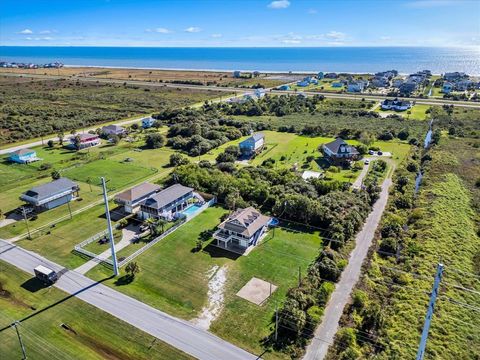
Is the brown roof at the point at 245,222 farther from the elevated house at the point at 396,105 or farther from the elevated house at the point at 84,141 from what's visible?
the elevated house at the point at 396,105

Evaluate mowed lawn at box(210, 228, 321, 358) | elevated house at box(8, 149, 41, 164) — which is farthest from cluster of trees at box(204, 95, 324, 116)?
mowed lawn at box(210, 228, 321, 358)

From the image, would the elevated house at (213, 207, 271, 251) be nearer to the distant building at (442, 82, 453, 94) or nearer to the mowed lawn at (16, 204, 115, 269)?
the mowed lawn at (16, 204, 115, 269)

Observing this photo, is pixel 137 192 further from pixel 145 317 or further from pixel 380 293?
pixel 380 293

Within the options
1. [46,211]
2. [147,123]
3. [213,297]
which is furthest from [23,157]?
[213,297]

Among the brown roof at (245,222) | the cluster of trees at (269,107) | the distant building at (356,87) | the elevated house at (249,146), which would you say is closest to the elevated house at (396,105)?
Answer: the cluster of trees at (269,107)

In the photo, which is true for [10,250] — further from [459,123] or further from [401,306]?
[459,123]
